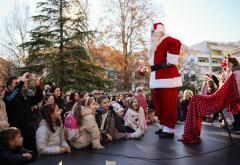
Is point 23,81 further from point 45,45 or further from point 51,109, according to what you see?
point 45,45

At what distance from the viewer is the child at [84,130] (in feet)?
14.6

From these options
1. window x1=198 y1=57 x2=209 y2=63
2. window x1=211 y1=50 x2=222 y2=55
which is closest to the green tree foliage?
window x1=198 y1=57 x2=209 y2=63

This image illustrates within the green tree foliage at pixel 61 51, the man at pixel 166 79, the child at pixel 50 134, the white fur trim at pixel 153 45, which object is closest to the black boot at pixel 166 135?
the man at pixel 166 79

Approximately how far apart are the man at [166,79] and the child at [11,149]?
8.35ft

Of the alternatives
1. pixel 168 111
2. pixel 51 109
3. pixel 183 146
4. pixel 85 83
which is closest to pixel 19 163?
pixel 51 109

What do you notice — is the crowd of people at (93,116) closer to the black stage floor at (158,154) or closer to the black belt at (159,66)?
the black belt at (159,66)

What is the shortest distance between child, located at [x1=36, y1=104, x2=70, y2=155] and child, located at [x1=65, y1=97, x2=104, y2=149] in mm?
261

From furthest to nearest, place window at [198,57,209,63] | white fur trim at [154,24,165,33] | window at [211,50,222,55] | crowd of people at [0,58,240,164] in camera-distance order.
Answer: window at [211,50,222,55]
window at [198,57,209,63]
white fur trim at [154,24,165,33]
crowd of people at [0,58,240,164]

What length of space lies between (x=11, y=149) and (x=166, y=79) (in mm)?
2842

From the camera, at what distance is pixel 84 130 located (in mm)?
4551

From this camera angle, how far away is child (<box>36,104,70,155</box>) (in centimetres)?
407

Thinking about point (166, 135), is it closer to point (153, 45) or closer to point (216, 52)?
point (153, 45)

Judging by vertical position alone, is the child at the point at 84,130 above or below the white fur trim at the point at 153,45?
below

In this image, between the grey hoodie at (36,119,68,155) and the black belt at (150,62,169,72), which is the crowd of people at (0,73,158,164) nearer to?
the grey hoodie at (36,119,68,155)
